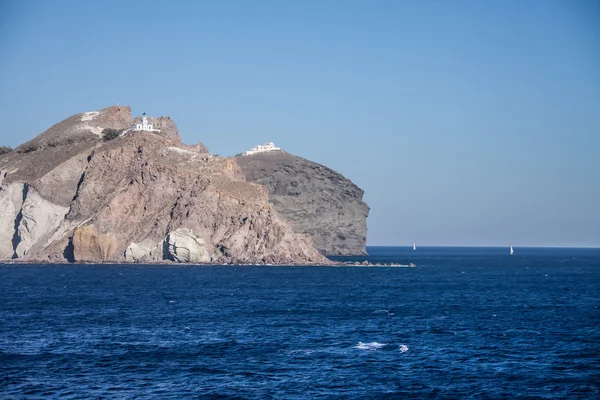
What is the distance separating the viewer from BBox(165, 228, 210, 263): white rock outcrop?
126 meters

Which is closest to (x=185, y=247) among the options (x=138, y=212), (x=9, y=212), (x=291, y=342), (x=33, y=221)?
(x=138, y=212)

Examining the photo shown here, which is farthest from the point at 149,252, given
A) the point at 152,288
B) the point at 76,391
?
the point at 76,391

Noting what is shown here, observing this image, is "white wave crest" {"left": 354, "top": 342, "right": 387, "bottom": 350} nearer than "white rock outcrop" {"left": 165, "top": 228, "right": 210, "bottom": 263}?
Yes

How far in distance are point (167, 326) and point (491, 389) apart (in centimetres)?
2760

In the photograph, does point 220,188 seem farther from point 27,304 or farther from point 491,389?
point 491,389

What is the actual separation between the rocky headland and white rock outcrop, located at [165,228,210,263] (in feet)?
0.54

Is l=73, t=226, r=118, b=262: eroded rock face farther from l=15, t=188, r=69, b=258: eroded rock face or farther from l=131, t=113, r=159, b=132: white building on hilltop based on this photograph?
l=131, t=113, r=159, b=132: white building on hilltop

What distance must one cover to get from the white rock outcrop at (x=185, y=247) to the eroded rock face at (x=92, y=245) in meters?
9.21

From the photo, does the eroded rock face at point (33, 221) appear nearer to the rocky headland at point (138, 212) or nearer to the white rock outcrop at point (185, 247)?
the rocky headland at point (138, 212)

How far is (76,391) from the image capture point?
1468 inches

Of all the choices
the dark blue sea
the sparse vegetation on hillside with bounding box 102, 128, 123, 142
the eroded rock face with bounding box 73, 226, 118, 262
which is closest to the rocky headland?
the eroded rock face with bounding box 73, 226, 118, 262

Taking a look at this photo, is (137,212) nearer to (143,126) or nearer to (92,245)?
(92,245)

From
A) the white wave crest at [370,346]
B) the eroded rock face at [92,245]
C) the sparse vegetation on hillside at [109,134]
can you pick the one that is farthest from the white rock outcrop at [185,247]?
the white wave crest at [370,346]

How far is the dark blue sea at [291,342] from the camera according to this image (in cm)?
3891
